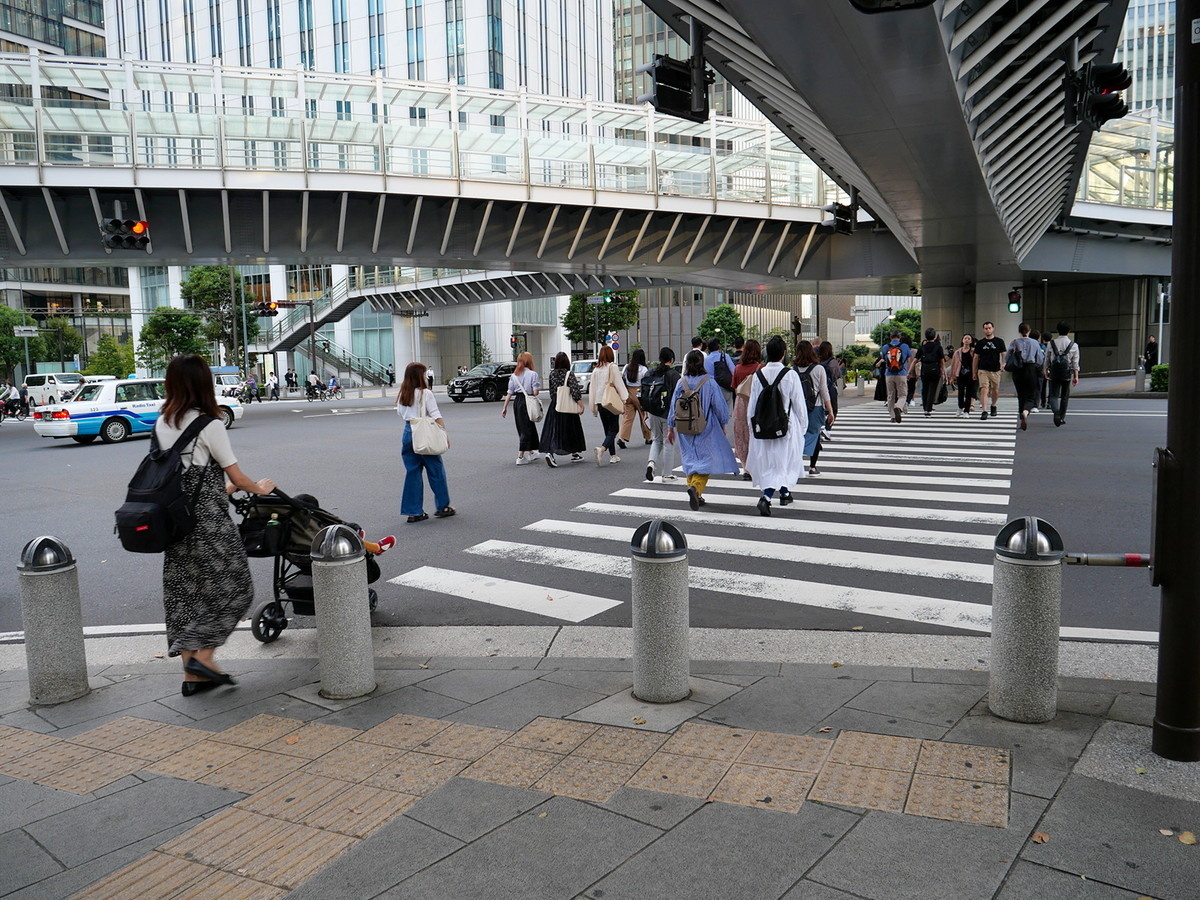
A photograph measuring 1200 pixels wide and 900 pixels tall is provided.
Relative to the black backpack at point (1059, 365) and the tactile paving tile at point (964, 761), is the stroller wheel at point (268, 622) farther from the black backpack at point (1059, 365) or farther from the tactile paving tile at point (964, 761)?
the black backpack at point (1059, 365)

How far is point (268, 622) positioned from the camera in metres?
6.00

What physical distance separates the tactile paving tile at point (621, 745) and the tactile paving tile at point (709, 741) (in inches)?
3.1

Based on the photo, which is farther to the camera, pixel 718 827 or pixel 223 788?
pixel 223 788

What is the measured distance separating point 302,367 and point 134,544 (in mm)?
69917

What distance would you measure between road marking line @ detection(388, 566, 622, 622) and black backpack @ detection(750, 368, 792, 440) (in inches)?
144

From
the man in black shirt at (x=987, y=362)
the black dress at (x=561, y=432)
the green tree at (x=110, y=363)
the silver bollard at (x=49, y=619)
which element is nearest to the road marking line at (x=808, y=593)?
the silver bollard at (x=49, y=619)

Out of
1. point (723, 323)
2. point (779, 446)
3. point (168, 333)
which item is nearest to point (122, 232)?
point (779, 446)

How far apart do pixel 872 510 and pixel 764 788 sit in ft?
22.1

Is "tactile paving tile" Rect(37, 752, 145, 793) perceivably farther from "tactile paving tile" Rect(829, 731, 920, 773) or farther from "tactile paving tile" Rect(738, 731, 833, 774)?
"tactile paving tile" Rect(829, 731, 920, 773)

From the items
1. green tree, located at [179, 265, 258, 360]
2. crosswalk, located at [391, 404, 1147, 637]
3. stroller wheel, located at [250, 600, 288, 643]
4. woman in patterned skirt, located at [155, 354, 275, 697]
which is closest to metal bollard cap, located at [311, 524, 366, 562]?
woman in patterned skirt, located at [155, 354, 275, 697]

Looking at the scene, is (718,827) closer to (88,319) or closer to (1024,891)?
(1024,891)

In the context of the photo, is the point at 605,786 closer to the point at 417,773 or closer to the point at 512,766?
the point at 512,766

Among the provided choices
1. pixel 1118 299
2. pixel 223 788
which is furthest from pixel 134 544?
pixel 1118 299

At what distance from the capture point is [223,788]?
381cm
